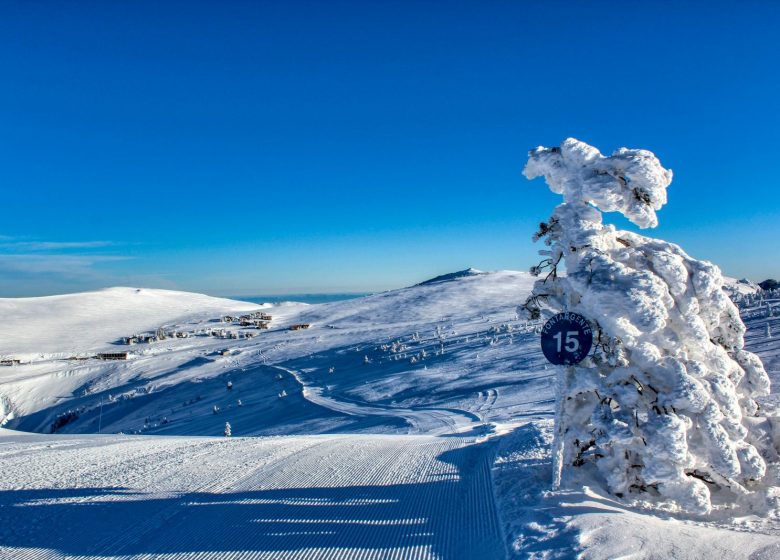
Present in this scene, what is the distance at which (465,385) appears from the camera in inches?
1059

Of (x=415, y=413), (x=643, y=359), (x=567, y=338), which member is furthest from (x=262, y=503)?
(x=415, y=413)

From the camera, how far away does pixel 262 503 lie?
8.88 m

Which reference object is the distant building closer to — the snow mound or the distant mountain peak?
the snow mound

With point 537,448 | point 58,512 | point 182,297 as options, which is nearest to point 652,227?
point 537,448

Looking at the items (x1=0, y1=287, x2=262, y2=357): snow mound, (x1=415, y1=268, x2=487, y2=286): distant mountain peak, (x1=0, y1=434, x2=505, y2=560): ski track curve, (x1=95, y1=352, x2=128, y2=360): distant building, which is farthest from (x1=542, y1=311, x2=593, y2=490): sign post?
(x1=415, y1=268, x2=487, y2=286): distant mountain peak

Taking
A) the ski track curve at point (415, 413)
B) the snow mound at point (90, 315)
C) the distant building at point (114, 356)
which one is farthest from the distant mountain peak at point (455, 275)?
the ski track curve at point (415, 413)

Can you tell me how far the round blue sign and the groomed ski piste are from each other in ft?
6.40

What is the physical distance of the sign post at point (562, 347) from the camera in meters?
7.92

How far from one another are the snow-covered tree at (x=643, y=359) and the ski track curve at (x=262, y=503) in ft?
6.71

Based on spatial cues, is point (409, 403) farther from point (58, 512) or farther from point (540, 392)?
point (58, 512)

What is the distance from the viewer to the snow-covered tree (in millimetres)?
7336

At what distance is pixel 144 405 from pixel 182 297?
265ft

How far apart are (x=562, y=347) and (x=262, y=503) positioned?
539cm

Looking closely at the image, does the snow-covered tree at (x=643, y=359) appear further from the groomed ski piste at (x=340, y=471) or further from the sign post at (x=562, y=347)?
Result: the groomed ski piste at (x=340, y=471)
